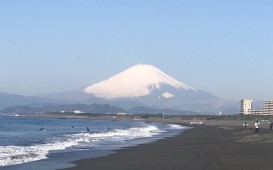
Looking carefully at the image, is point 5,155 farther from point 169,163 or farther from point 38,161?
point 169,163

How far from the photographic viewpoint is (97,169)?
60.4 ft

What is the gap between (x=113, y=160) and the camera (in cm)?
2195

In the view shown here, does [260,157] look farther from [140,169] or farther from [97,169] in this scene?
[97,169]

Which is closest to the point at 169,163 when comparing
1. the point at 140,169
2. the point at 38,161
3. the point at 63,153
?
the point at 140,169

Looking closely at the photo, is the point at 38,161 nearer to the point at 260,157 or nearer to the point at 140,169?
the point at 140,169

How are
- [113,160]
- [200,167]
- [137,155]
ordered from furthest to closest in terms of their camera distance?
[137,155], [113,160], [200,167]

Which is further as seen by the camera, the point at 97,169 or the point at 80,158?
the point at 80,158

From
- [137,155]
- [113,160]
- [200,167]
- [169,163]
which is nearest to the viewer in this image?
[200,167]

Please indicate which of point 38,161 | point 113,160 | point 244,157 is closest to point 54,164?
point 38,161

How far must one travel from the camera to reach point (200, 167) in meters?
17.6

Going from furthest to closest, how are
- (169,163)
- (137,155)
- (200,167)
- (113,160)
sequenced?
(137,155) → (113,160) → (169,163) → (200,167)

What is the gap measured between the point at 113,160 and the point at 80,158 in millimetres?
1663

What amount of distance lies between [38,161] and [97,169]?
3894mm

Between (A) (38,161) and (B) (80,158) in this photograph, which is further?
(B) (80,158)
